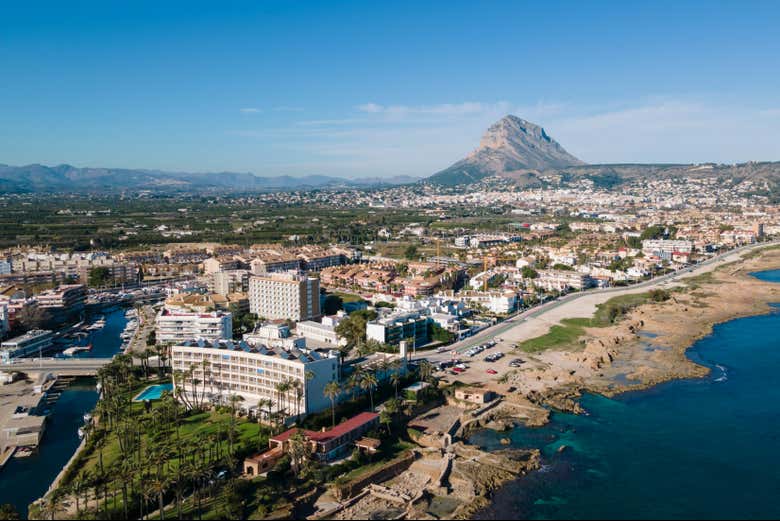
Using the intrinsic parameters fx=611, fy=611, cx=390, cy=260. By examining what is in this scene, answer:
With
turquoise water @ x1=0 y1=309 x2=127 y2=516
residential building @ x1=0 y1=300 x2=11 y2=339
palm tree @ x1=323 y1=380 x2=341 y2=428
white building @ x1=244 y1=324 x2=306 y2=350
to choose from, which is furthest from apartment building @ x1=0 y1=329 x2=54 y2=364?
palm tree @ x1=323 y1=380 x2=341 y2=428

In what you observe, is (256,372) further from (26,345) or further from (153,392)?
(26,345)

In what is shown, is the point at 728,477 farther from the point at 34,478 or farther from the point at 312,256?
the point at 312,256

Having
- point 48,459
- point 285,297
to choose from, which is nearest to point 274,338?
point 285,297

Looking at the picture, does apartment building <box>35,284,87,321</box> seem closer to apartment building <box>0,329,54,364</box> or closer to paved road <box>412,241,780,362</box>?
apartment building <box>0,329,54,364</box>

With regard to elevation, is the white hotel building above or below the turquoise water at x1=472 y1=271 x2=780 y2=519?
above

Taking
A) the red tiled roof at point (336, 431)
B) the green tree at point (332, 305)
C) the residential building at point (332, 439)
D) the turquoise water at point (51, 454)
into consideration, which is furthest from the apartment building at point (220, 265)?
the residential building at point (332, 439)

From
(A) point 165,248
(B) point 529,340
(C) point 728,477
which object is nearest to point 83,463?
(C) point 728,477
